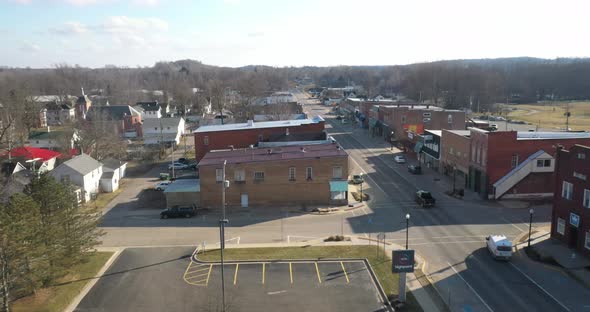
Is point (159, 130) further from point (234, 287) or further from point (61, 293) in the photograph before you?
point (234, 287)

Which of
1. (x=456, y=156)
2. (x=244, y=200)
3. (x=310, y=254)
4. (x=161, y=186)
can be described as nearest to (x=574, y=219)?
(x=310, y=254)

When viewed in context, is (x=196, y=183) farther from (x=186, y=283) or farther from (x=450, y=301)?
(x=450, y=301)

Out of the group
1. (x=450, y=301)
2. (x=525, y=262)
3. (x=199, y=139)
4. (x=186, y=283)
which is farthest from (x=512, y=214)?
(x=199, y=139)

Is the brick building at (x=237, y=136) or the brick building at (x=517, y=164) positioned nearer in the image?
the brick building at (x=517, y=164)

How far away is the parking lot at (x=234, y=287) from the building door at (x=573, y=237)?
44.9ft

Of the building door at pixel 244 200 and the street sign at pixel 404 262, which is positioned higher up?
the street sign at pixel 404 262

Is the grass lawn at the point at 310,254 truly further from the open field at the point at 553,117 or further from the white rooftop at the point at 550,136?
the open field at the point at 553,117

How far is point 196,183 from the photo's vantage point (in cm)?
4272

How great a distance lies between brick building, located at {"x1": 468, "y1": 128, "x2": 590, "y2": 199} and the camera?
42031 mm

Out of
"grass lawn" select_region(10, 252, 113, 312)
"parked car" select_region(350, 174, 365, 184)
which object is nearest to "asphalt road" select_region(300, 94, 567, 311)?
"parked car" select_region(350, 174, 365, 184)

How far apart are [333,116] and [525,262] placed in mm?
→ 97763

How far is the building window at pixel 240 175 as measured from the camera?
40812mm

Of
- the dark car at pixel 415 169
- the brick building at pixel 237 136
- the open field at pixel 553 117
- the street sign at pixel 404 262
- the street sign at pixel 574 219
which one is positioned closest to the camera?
the street sign at pixel 404 262

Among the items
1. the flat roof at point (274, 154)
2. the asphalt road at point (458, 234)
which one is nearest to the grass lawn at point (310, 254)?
the asphalt road at point (458, 234)
